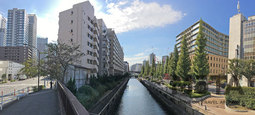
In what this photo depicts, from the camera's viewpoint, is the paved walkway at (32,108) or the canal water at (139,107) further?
the canal water at (139,107)

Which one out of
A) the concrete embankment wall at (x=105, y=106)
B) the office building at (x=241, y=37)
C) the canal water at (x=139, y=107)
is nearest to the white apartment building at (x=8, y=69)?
the canal water at (x=139, y=107)

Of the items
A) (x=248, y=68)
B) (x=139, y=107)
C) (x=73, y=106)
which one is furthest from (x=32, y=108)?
(x=248, y=68)

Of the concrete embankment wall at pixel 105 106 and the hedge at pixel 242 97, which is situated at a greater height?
the hedge at pixel 242 97

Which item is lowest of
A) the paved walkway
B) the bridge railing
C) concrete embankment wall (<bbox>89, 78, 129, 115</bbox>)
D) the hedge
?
concrete embankment wall (<bbox>89, 78, 129, 115</bbox>)

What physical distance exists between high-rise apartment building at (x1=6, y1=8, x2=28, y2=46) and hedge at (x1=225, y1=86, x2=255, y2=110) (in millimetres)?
194574

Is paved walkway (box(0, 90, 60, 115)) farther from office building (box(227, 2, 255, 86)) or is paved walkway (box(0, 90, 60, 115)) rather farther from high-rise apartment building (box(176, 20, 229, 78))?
high-rise apartment building (box(176, 20, 229, 78))

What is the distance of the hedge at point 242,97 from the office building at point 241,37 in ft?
72.2

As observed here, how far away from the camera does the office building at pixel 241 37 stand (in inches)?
1468

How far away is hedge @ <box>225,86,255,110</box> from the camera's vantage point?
14518 millimetres

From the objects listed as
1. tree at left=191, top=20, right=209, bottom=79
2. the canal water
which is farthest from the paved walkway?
tree at left=191, top=20, right=209, bottom=79

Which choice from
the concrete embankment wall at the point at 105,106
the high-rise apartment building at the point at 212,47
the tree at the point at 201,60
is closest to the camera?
the concrete embankment wall at the point at 105,106

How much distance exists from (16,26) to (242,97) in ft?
672

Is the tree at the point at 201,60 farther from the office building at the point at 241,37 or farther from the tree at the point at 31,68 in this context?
the tree at the point at 31,68

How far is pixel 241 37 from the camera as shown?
39094 mm
